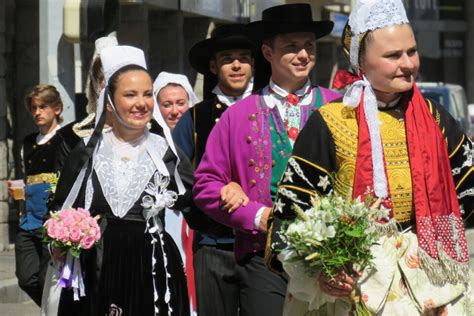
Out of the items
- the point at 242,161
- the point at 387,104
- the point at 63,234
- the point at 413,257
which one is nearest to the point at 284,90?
the point at 242,161

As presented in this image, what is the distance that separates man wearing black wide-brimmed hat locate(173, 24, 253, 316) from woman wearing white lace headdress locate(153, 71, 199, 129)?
63.0 inches

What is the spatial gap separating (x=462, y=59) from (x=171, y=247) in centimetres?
5414

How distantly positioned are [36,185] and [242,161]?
3662 millimetres

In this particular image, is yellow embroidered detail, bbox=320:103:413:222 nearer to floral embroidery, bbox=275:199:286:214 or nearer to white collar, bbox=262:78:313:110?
floral embroidery, bbox=275:199:286:214

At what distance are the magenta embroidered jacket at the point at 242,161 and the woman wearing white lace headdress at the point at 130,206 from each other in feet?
1.33

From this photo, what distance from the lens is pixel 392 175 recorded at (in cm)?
597

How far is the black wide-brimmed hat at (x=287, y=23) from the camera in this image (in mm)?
7402

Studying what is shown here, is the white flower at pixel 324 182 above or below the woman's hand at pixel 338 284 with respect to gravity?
above

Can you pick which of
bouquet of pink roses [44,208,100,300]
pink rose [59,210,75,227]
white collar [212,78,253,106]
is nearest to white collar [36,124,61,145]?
white collar [212,78,253,106]

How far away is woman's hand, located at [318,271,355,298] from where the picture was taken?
5621 millimetres

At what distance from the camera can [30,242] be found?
10766 mm

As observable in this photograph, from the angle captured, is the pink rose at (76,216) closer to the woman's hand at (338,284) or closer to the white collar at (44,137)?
the woman's hand at (338,284)

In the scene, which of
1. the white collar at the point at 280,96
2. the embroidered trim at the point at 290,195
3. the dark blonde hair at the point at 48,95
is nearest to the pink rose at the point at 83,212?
the white collar at the point at 280,96

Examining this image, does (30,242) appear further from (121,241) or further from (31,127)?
(31,127)
